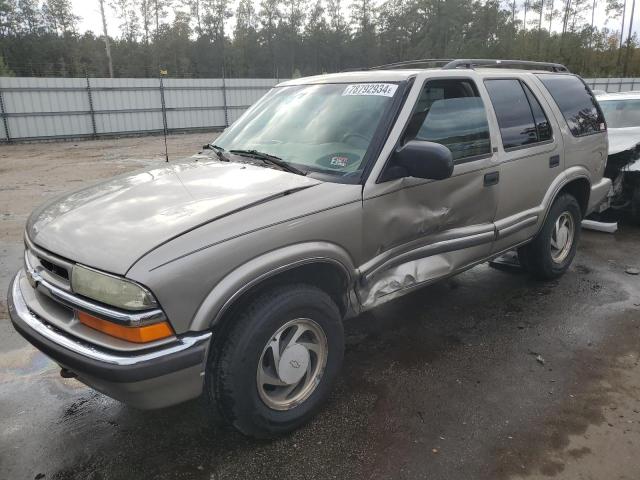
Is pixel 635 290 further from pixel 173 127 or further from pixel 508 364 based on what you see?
pixel 173 127

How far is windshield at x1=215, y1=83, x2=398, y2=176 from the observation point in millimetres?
3002

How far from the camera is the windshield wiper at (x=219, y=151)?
134 inches

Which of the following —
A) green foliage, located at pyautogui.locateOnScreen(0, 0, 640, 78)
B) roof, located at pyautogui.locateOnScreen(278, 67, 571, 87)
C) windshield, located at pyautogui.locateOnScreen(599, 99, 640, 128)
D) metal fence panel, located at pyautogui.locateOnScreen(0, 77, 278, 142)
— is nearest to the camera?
roof, located at pyautogui.locateOnScreen(278, 67, 571, 87)

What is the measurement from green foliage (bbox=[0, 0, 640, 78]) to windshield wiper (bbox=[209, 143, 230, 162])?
1839 inches

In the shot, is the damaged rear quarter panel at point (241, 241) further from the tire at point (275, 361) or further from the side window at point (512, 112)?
the side window at point (512, 112)

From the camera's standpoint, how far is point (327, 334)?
2.80 m

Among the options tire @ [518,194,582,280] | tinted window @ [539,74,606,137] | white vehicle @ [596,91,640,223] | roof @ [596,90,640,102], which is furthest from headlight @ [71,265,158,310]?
roof @ [596,90,640,102]

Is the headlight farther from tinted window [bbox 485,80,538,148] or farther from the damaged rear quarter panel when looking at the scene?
tinted window [bbox 485,80,538,148]

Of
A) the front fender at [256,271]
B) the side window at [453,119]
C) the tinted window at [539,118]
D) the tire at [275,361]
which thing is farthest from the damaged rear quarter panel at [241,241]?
the tinted window at [539,118]

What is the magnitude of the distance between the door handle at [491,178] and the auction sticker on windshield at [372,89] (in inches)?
39.0

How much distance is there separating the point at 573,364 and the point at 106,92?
68.1ft

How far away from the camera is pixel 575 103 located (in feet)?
15.3

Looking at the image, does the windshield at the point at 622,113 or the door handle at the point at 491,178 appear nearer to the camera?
the door handle at the point at 491,178

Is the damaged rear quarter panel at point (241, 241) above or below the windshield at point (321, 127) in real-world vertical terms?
below
